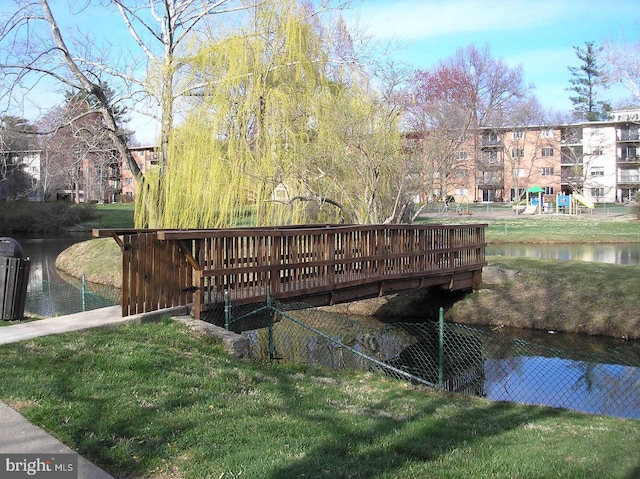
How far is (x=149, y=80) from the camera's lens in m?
18.3

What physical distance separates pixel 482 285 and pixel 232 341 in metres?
10.8

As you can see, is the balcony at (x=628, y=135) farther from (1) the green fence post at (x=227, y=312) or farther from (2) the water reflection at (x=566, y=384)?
(1) the green fence post at (x=227, y=312)

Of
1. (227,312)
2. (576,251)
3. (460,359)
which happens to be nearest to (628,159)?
(576,251)

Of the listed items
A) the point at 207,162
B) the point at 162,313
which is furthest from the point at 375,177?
the point at 162,313

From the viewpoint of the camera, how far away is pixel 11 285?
30.0 feet

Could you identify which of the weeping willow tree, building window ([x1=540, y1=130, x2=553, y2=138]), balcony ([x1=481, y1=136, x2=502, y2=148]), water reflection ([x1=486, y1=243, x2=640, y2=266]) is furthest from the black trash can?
building window ([x1=540, y1=130, x2=553, y2=138])

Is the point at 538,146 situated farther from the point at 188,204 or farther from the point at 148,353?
the point at 148,353

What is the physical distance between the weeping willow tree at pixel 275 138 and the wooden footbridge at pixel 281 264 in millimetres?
4049

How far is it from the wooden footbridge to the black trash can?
1914mm

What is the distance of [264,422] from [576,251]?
28325 mm

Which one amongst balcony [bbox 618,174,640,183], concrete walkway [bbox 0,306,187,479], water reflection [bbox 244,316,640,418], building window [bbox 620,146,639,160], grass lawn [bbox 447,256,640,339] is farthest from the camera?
building window [bbox 620,146,639,160]

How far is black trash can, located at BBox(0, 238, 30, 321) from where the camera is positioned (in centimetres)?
909

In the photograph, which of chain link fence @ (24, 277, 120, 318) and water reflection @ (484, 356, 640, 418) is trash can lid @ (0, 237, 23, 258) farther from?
water reflection @ (484, 356, 640, 418)

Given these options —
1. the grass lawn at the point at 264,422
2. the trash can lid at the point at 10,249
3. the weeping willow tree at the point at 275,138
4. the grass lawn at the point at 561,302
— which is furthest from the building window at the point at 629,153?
the trash can lid at the point at 10,249
